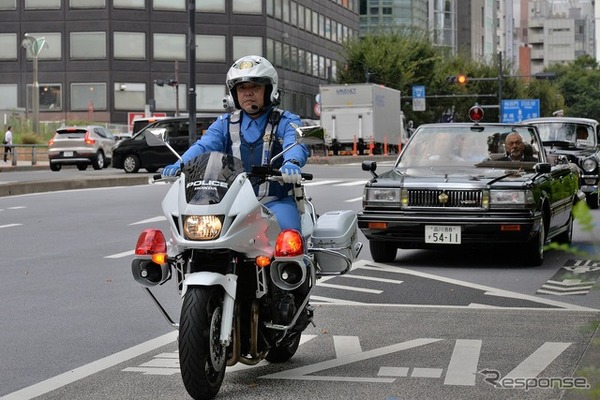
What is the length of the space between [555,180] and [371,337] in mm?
6670

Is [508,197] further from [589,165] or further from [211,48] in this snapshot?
[211,48]

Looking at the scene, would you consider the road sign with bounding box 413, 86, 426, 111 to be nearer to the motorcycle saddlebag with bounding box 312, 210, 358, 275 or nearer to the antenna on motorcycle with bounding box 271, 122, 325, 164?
the motorcycle saddlebag with bounding box 312, 210, 358, 275

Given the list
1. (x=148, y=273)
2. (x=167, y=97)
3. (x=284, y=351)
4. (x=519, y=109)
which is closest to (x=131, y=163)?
(x=284, y=351)

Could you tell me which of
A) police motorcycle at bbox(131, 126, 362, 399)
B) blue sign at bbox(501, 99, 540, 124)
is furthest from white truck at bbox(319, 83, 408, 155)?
police motorcycle at bbox(131, 126, 362, 399)

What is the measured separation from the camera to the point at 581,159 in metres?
21.9

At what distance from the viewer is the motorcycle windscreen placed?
19.9 ft

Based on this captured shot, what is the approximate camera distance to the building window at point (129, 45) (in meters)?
87.2

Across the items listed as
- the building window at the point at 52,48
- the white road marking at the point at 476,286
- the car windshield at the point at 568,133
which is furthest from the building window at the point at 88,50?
the white road marking at the point at 476,286

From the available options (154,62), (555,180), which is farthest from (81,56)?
(555,180)

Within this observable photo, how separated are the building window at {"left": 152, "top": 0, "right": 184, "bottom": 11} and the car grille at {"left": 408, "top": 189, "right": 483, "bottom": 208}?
77517 mm

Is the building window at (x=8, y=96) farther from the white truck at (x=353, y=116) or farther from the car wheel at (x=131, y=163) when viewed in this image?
the car wheel at (x=131, y=163)

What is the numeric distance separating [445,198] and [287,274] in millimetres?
6782

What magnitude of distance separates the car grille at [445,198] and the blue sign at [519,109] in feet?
262

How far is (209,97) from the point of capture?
8938 cm
